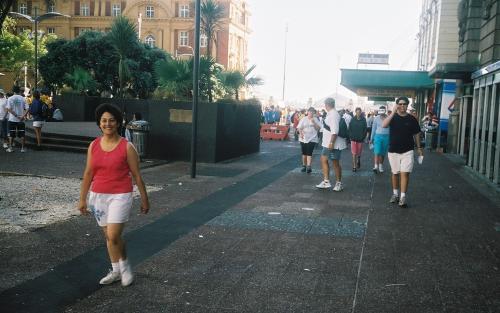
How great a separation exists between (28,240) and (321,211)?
4.35 meters

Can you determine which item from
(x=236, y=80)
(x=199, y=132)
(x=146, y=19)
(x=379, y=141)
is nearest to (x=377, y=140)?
(x=379, y=141)

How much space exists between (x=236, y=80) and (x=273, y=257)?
1227 centimetres

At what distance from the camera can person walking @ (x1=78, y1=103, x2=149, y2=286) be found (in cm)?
464

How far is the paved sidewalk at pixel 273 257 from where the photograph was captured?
4512 mm

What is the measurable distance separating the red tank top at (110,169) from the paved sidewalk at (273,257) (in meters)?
0.90

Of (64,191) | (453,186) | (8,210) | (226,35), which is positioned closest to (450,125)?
(453,186)

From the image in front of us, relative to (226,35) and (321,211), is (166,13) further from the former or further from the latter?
(321,211)

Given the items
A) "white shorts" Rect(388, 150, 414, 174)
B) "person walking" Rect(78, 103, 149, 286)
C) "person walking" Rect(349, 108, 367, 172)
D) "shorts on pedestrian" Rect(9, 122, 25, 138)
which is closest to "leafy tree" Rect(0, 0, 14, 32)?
"person walking" Rect(78, 103, 149, 286)

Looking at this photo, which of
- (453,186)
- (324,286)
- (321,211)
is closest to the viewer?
(324,286)

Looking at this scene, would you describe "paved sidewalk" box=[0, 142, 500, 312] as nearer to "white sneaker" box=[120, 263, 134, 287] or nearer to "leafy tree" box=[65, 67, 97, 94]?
"white sneaker" box=[120, 263, 134, 287]

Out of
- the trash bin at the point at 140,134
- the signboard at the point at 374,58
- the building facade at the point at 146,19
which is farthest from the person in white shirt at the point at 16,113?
the building facade at the point at 146,19

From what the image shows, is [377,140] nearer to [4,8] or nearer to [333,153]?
[333,153]

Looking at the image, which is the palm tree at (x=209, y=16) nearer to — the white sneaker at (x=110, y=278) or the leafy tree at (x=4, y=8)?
the leafy tree at (x=4, y=8)

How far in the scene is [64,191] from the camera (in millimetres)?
9664
